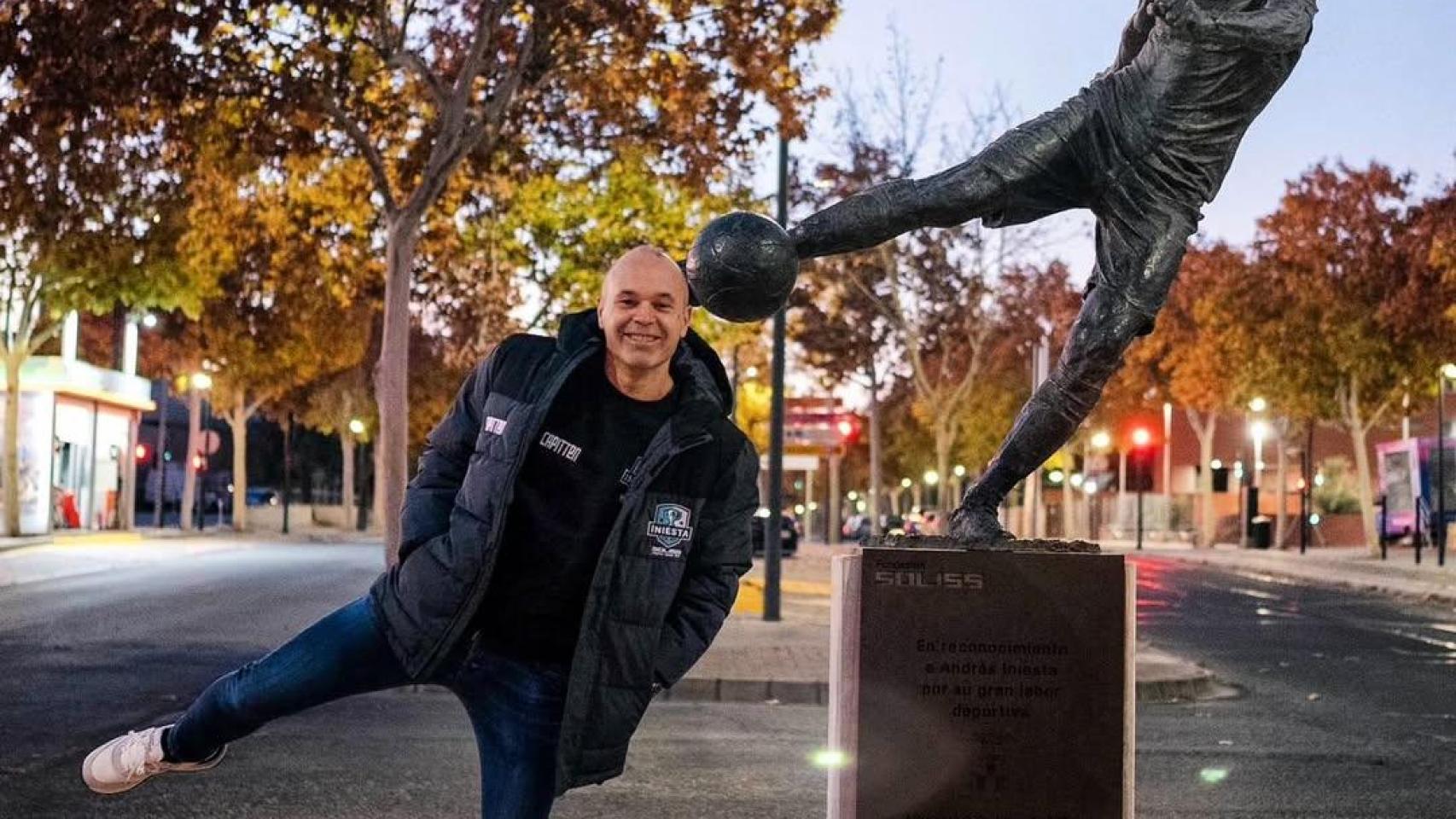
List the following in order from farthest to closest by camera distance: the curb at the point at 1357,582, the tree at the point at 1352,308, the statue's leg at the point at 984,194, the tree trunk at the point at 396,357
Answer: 1. the tree at the point at 1352,308
2. the curb at the point at 1357,582
3. the tree trunk at the point at 396,357
4. the statue's leg at the point at 984,194

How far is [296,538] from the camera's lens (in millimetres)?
45812

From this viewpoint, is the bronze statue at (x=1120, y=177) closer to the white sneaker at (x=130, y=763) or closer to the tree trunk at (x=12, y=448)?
the white sneaker at (x=130, y=763)

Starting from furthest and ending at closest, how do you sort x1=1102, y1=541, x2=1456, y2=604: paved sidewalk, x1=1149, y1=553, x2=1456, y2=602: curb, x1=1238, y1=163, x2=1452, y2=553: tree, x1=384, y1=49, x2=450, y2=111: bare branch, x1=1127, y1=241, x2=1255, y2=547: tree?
x1=1127, y1=241, x2=1255, y2=547: tree → x1=1238, y1=163, x2=1452, y2=553: tree → x1=1102, y1=541, x2=1456, y2=604: paved sidewalk → x1=1149, y1=553, x2=1456, y2=602: curb → x1=384, y1=49, x2=450, y2=111: bare branch

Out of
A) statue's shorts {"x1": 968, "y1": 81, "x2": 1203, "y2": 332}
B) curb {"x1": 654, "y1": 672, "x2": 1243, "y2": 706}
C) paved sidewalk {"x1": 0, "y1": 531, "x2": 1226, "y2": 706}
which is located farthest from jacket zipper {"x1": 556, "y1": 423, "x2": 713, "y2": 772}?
paved sidewalk {"x1": 0, "y1": 531, "x2": 1226, "y2": 706}

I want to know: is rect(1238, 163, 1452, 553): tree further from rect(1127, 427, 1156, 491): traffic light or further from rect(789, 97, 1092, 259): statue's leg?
rect(789, 97, 1092, 259): statue's leg

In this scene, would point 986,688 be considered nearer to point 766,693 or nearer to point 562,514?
point 562,514

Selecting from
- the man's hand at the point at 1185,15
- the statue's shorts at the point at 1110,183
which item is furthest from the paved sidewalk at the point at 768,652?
the man's hand at the point at 1185,15

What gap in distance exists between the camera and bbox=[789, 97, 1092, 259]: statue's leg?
4.35 metres

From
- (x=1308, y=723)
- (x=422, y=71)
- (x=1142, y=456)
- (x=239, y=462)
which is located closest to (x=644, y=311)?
(x=1308, y=723)

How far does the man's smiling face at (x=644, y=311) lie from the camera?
3.66m

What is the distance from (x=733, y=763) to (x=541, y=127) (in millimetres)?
11980

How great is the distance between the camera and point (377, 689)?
3.68 meters

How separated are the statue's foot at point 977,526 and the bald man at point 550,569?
95 cm

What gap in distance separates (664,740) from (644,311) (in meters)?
5.51
